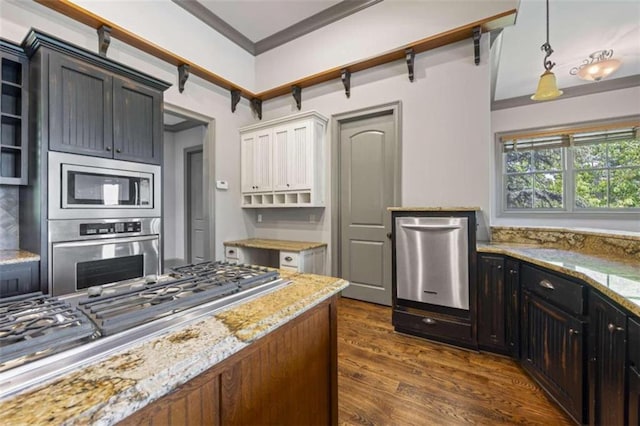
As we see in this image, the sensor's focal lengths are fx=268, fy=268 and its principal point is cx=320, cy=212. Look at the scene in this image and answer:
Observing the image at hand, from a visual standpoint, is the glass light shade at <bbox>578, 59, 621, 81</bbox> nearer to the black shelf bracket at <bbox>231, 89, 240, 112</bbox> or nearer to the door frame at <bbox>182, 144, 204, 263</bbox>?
the black shelf bracket at <bbox>231, 89, 240, 112</bbox>

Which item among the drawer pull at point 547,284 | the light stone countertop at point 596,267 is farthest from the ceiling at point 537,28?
the drawer pull at point 547,284

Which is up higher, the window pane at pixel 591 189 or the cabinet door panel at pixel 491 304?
the window pane at pixel 591 189

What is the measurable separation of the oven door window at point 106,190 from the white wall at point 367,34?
2383mm

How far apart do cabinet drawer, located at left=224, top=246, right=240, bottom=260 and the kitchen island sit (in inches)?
100

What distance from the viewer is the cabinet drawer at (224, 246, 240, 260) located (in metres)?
3.58

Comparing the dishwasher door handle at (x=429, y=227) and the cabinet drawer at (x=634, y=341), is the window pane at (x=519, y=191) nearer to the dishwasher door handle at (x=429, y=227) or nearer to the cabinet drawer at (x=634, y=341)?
the dishwasher door handle at (x=429, y=227)

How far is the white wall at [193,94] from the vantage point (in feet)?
6.99

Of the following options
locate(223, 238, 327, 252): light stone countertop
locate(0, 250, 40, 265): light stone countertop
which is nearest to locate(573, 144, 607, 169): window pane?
locate(223, 238, 327, 252): light stone countertop

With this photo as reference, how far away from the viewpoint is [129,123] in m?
2.35

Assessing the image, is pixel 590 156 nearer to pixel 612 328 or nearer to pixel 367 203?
pixel 367 203

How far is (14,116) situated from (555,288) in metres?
3.77

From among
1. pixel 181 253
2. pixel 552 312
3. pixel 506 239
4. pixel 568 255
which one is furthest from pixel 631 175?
pixel 181 253

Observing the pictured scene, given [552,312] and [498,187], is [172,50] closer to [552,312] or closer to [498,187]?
[552,312]

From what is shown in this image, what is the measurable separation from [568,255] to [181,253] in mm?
5541
